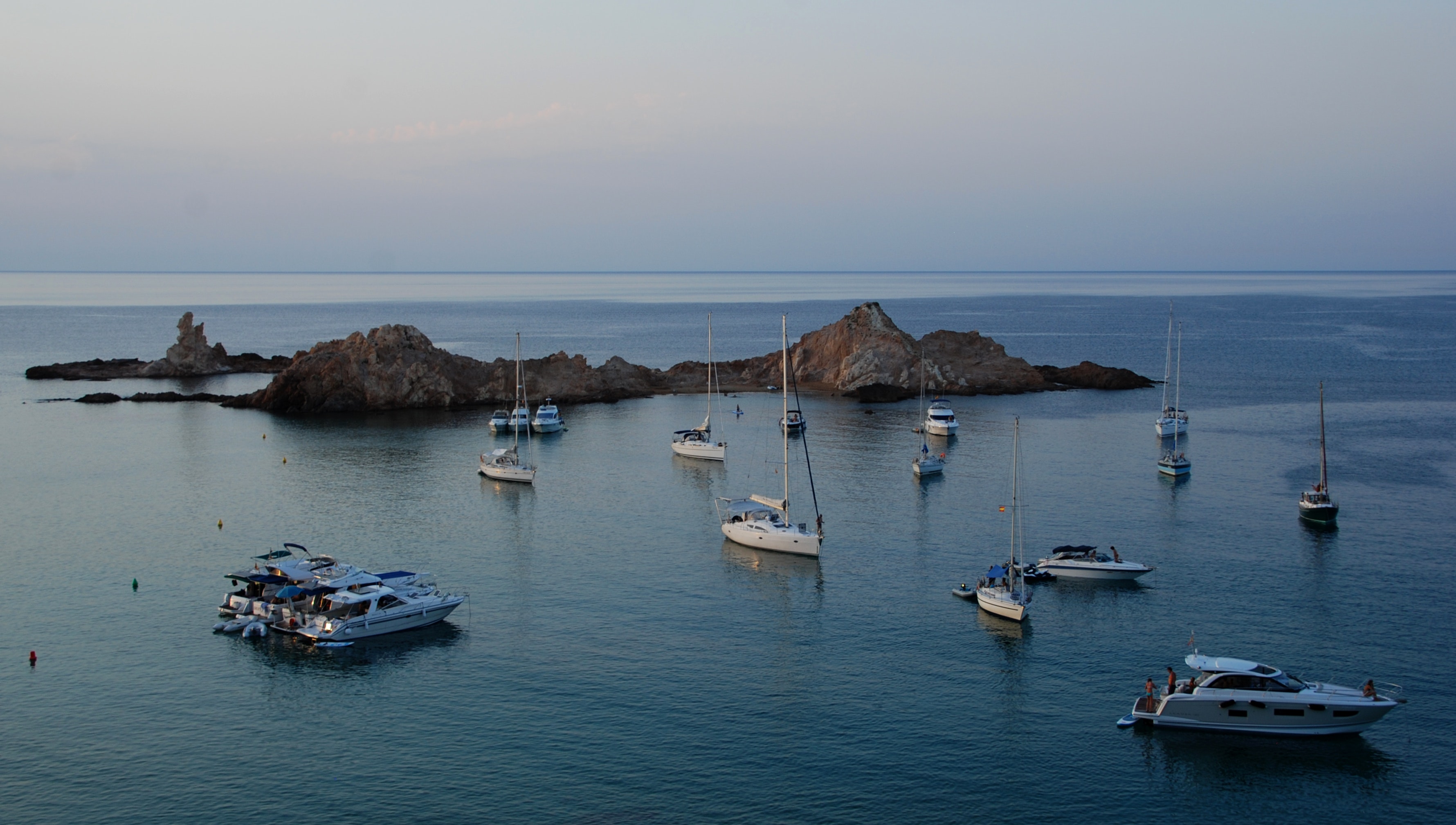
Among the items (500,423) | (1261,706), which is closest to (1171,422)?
(1261,706)

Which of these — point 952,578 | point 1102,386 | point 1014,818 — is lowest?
point 1014,818

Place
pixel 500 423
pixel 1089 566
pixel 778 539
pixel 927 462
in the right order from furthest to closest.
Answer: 1. pixel 500 423
2. pixel 927 462
3. pixel 778 539
4. pixel 1089 566

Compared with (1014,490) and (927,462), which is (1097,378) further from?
(1014,490)

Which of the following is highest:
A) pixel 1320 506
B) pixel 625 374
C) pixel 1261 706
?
pixel 625 374

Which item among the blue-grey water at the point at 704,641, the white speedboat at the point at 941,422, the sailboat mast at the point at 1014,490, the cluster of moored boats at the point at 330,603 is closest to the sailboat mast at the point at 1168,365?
the blue-grey water at the point at 704,641

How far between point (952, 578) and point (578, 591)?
16077mm

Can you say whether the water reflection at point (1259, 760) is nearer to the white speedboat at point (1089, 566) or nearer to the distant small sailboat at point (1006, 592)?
the distant small sailboat at point (1006, 592)

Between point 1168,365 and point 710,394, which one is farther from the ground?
point 1168,365

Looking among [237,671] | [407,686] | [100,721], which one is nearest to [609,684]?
[407,686]

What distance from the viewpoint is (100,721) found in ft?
106

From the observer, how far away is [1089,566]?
44.7 m

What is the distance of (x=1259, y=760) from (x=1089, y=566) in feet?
49.7

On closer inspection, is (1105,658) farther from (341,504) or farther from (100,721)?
(341,504)

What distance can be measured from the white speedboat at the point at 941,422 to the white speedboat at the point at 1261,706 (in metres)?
49.2
